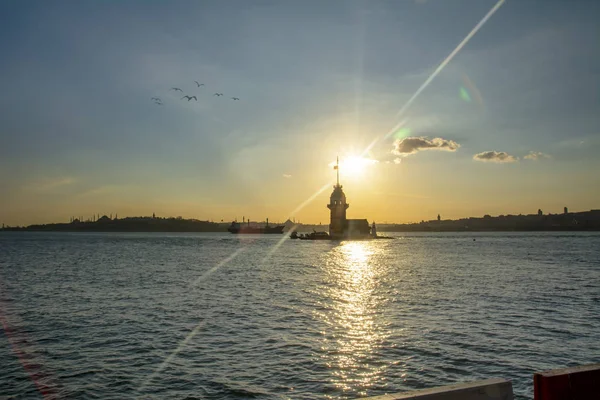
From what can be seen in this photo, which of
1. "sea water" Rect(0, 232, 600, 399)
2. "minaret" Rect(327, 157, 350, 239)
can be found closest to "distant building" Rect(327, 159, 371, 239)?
"minaret" Rect(327, 157, 350, 239)

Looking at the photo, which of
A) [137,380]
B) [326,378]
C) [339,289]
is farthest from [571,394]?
[339,289]

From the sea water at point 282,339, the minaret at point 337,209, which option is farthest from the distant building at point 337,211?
the sea water at point 282,339

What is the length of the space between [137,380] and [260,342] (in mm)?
5876

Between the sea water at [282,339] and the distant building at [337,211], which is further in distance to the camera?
the distant building at [337,211]

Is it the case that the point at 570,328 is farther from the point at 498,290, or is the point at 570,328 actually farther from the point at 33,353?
the point at 33,353

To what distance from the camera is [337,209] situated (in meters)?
182

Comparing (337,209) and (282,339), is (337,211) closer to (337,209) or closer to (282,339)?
(337,209)

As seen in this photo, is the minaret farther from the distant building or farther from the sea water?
the sea water

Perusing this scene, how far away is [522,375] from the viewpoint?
1463 centimetres

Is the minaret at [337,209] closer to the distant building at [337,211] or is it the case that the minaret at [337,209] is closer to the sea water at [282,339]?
the distant building at [337,211]

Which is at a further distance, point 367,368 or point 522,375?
point 367,368

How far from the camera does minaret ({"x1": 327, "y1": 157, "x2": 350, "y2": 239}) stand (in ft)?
595

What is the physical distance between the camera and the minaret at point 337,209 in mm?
181250

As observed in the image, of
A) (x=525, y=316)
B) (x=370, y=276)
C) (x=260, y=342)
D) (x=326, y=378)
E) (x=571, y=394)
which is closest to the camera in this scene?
(x=571, y=394)
